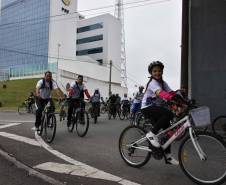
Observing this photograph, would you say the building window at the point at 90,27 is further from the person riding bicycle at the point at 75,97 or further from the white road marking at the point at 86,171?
the white road marking at the point at 86,171

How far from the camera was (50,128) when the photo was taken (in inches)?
379

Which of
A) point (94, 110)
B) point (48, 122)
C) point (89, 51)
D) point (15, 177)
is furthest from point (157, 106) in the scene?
point (89, 51)

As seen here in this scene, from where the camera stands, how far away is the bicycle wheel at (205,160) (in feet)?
17.2

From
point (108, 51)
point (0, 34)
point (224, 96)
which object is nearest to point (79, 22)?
point (108, 51)

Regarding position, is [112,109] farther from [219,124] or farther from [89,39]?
[89,39]

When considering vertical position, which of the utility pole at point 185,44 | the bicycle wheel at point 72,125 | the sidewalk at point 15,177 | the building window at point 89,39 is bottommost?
the sidewalk at point 15,177

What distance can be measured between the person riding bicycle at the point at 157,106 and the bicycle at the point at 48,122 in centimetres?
371

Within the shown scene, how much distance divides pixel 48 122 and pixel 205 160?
17.2ft

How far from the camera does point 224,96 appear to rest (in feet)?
40.1

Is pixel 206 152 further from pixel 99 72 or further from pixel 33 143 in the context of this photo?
pixel 99 72

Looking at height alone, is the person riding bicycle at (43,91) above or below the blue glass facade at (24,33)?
below

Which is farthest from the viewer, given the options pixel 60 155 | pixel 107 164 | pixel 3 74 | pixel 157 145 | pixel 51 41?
pixel 3 74

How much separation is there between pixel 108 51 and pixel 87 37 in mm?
8643

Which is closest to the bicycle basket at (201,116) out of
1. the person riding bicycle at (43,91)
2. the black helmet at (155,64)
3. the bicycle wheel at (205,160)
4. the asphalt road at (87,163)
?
the bicycle wheel at (205,160)
